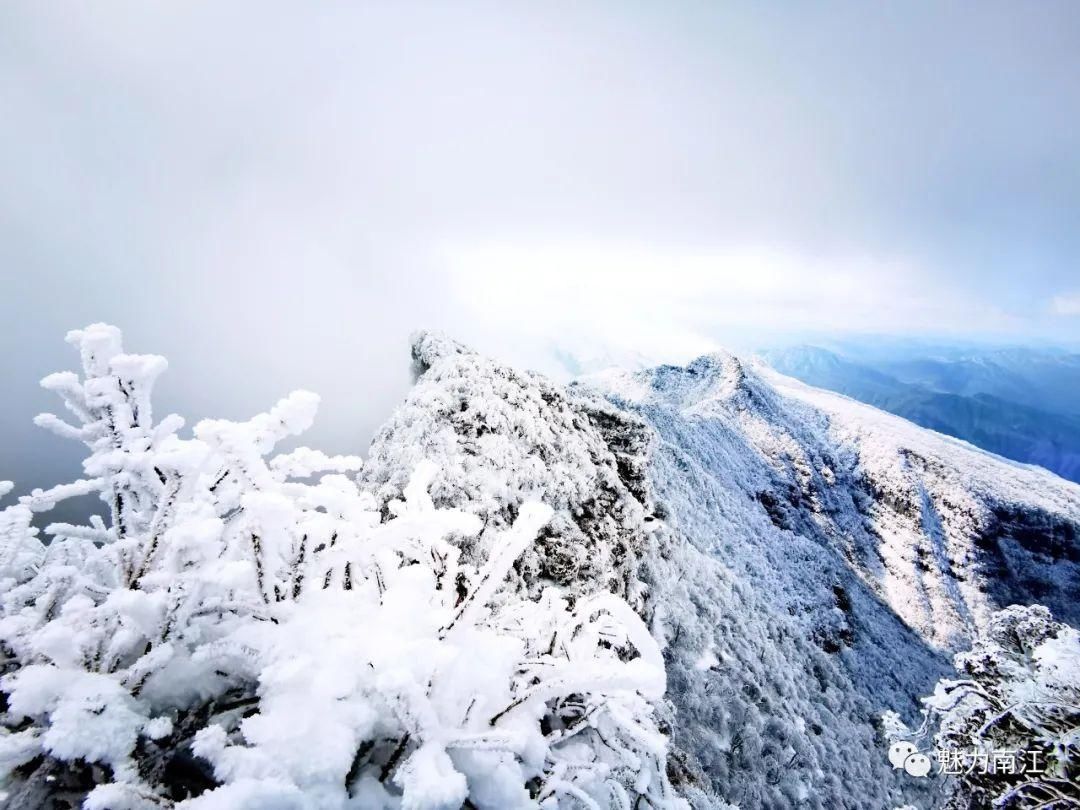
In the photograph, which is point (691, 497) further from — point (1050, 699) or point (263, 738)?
point (263, 738)

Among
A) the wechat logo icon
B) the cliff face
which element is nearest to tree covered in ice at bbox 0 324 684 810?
the cliff face

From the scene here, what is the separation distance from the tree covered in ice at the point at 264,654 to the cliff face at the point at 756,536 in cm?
248

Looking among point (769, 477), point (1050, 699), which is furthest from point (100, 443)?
point (769, 477)

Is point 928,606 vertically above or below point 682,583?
below

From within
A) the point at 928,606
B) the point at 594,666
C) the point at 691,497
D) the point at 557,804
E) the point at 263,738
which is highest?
the point at 263,738

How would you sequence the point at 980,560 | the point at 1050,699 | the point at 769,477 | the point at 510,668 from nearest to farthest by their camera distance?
the point at 510,668 < the point at 1050,699 < the point at 769,477 < the point at 980,560

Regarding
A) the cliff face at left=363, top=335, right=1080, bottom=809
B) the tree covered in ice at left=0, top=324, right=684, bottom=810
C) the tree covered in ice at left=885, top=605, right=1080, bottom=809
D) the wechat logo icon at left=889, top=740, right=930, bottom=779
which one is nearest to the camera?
the tree covered in ice at left=0, top=324, right=684, bottom=810

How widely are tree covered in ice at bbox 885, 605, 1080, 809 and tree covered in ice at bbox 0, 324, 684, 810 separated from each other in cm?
868

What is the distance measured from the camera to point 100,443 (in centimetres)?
174

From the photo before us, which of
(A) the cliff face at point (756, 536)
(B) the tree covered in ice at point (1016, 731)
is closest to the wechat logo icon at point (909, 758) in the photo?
(B) the tree covered in ice at point (1016, 731)

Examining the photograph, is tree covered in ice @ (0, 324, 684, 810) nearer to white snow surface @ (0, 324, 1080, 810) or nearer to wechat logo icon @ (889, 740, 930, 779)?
white snow surface @ (0, 324, 1080, 810)

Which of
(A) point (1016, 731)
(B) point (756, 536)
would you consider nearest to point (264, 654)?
(A) point (1016, 731)

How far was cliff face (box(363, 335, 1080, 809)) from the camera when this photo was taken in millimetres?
8516

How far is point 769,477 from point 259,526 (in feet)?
134
